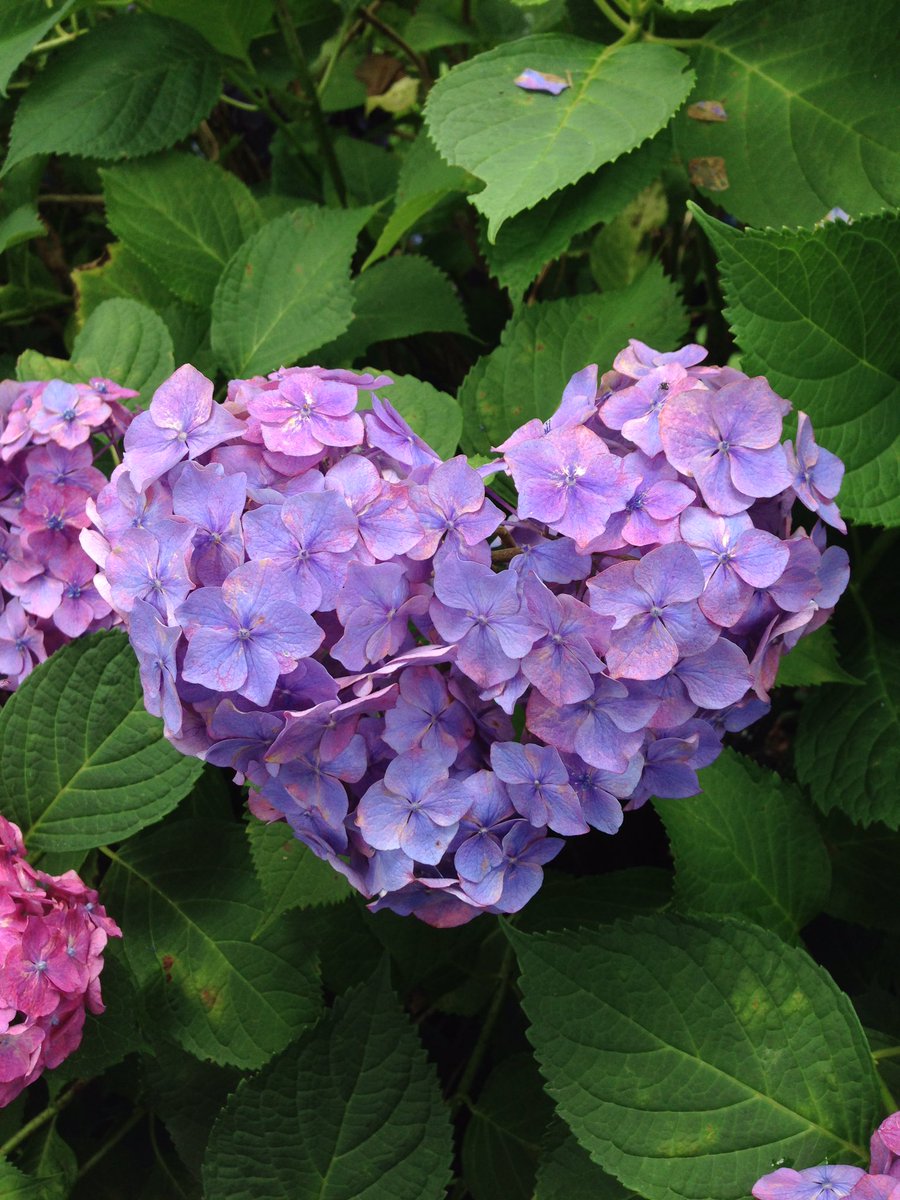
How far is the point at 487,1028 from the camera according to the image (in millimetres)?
1058

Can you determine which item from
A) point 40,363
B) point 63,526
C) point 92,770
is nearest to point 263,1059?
point 92,770

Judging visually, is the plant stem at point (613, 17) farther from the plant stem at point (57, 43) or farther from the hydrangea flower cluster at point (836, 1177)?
the hydrangea flower cluster at point (836, 1177)

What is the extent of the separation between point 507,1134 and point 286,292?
2.83ft

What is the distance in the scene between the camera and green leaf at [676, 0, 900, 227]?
100 cm

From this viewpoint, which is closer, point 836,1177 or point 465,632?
point 465,632

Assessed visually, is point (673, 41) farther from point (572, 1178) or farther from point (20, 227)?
point (572, 1178)

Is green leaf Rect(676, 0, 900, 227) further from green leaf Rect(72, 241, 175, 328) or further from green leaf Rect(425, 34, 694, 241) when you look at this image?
green leaf Rect(72, 241, 175, 328)

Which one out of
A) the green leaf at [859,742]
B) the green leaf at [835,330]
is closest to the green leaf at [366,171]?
the green leaf at [835,330]

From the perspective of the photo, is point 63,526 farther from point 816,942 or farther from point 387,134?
point 387,134

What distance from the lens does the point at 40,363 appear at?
44.2 inches

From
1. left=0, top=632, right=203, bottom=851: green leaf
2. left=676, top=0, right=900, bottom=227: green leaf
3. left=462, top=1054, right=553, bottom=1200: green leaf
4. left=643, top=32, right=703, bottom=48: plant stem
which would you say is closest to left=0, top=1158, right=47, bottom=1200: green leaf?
left=0, top=632, right=203, bottom=851: green leaf

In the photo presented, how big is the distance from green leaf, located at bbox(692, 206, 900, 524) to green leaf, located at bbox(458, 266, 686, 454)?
0.81 ft

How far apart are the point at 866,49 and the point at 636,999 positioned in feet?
2.83

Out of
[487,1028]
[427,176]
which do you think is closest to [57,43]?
[427,176]
